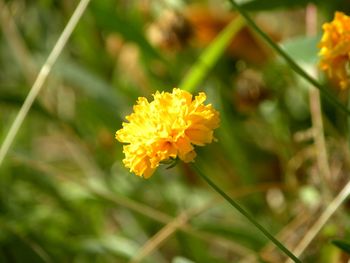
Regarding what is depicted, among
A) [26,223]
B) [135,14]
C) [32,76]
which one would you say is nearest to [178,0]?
[135,14]

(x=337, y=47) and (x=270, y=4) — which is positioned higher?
(x=270, y=4)

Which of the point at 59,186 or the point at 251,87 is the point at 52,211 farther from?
the point at 251,87

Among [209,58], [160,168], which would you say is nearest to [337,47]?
[209,58]

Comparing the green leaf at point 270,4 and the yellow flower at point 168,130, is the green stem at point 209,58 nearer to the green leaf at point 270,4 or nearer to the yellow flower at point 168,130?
the green leaf at point 270,4

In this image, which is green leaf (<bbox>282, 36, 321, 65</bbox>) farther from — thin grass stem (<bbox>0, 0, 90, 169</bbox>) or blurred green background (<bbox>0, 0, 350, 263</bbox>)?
thin grass stem (<bbox>0, 0, 90, 169</bbox>)

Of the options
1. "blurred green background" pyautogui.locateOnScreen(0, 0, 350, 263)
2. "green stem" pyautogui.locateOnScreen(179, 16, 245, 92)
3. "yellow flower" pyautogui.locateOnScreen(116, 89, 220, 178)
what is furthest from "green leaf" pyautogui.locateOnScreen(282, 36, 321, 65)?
"yellow flower" pyautogui.locateOnScreen(116, 89, 220, 178)

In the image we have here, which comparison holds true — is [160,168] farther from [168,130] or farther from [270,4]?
[168,130]
